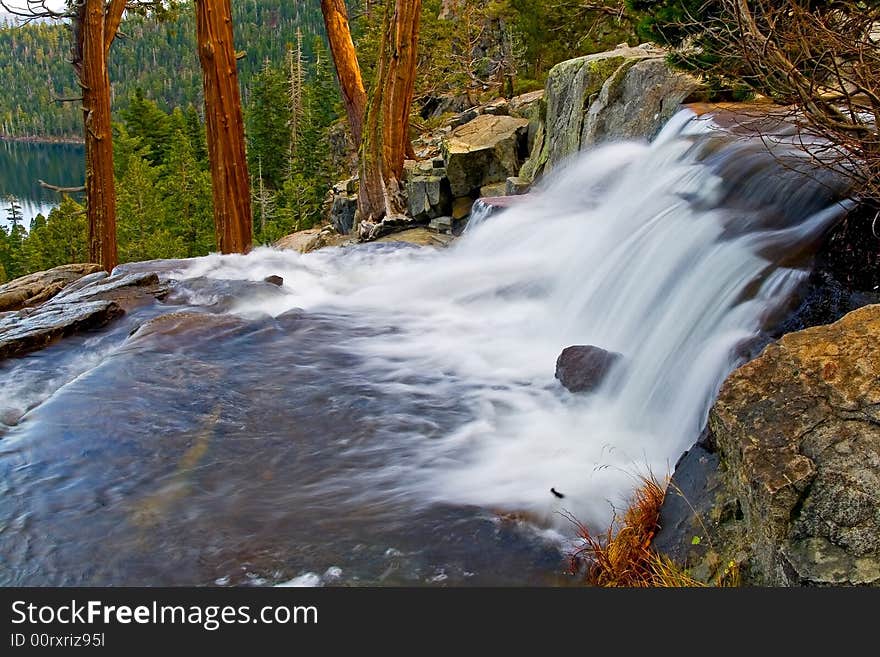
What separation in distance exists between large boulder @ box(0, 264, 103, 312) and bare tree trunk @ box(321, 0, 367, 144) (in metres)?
6.99

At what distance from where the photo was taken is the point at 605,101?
13.3m

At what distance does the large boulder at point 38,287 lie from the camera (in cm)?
1185

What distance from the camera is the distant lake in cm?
9850

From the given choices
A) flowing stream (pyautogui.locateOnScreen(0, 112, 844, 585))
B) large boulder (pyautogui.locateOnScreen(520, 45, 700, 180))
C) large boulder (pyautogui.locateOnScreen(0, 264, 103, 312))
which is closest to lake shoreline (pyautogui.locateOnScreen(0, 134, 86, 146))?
large boulder (pyautogui.locateOnScreen(0, 264, 103, 312))

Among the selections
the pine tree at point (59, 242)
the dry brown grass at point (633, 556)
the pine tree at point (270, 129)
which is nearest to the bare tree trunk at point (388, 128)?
the dry brown grass at point (633, 556)

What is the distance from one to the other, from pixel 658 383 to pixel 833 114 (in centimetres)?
227

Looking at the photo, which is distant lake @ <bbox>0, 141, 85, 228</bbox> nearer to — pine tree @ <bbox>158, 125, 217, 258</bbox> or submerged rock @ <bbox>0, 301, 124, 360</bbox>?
pine tree @ <bbox>158, 125, 217, 258</bbox>

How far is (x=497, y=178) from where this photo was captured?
1634cm

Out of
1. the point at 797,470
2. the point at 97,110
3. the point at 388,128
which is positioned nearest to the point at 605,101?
the point at 388,128

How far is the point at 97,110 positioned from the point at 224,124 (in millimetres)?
2570

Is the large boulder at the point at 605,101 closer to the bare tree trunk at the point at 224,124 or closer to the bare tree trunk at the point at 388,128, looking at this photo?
the bare tree trunk at the point at 388,128

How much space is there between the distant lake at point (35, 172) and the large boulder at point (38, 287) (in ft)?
259

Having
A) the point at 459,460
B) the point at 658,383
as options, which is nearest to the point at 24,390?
the point at 459,460

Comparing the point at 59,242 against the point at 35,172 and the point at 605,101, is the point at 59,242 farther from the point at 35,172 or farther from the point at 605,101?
the point at 35,172
